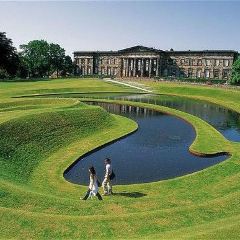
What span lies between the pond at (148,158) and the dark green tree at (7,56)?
9990 centimetres

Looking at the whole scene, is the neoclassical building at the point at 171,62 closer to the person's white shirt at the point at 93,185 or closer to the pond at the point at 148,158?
the pond at the point at 148,158

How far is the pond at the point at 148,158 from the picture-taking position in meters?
31.8

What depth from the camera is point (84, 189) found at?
27.5 meters

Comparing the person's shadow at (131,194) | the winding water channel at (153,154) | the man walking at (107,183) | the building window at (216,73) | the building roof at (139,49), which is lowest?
the building window at (216,73)

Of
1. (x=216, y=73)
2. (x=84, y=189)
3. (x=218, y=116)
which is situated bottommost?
(x=216, y=73)

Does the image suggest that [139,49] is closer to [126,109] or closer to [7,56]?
[7,56]

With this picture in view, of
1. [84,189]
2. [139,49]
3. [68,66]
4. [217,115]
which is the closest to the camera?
[84,189]

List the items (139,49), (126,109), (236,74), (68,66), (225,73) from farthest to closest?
(68,66) < (139,49) < (225,73) < (236,74) < (126,109)

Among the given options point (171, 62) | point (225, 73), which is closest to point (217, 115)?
point (225, 73)

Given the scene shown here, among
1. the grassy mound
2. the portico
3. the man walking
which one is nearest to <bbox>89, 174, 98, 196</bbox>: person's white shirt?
the man walking

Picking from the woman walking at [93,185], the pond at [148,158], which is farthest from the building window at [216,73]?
the woman walking at [93,185]

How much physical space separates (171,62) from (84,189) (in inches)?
6422

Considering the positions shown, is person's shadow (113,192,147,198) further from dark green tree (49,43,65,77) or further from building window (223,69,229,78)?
dark green tree (49,43,65,77)

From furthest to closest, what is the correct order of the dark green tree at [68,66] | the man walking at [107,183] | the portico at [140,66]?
the dark green tree at [68,66] < the portico at [140,66] < the man walking at [107,183]
